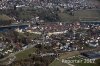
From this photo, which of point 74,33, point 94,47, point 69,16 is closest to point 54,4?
point 69,16

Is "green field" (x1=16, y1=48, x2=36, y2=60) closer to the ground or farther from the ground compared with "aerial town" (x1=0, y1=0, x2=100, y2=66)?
farther from the ground

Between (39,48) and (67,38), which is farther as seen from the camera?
(67,38)

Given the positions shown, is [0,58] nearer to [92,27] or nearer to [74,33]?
[74,33]

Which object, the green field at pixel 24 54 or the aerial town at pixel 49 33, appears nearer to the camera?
the aerial town at pixel 49 33

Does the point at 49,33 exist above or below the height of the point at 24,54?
below

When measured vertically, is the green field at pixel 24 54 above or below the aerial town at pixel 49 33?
above

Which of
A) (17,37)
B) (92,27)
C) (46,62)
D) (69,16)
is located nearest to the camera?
(46,62)

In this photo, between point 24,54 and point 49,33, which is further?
point 49,33

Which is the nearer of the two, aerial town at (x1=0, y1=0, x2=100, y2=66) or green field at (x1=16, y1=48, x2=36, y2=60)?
aerial town at (x1=0, y1=0, x2=100, y2=66)
